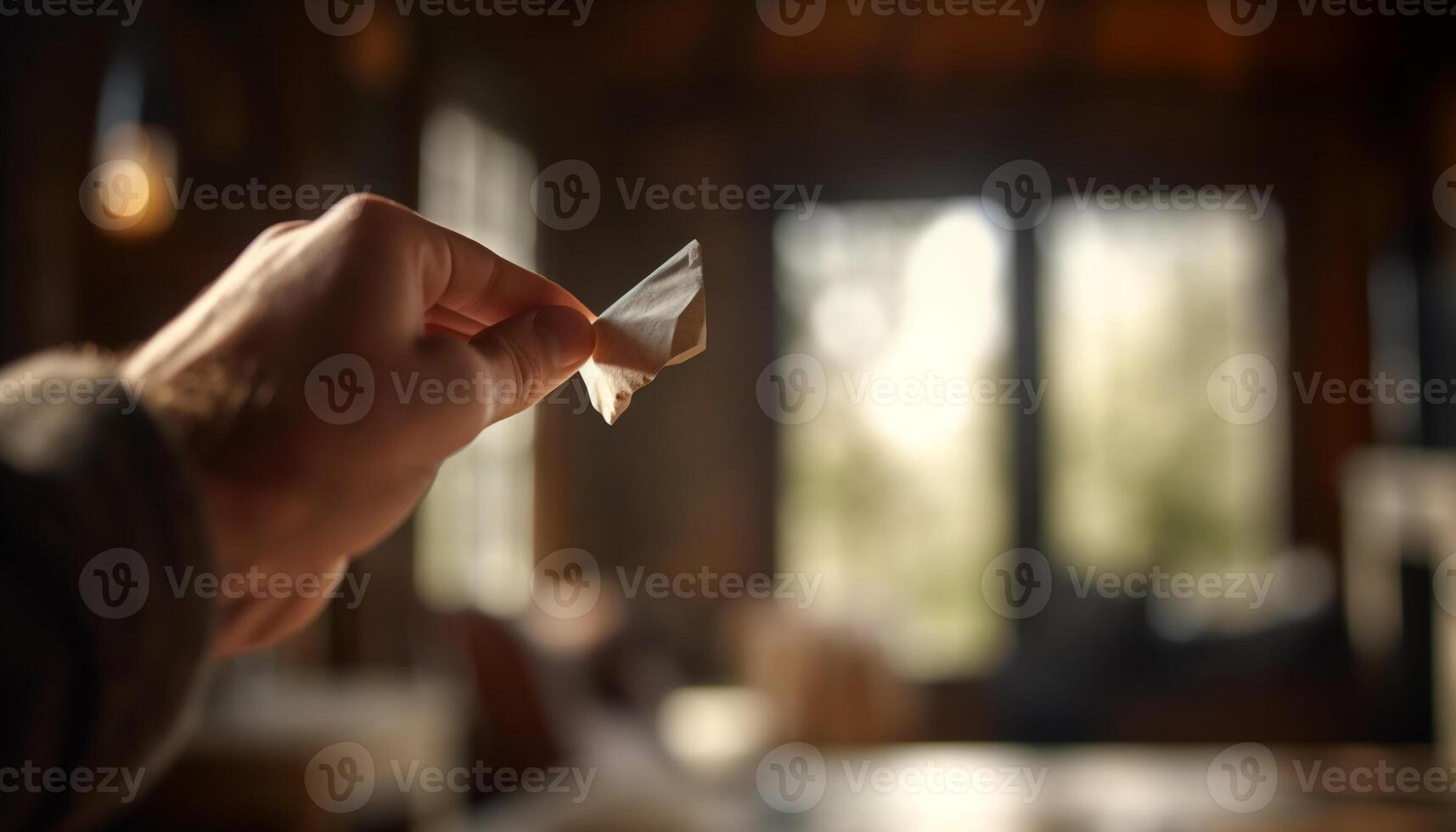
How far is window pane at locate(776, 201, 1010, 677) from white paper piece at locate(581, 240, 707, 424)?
4.53m

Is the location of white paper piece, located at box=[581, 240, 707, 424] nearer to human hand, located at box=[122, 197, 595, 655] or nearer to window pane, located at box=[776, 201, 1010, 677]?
human hand, located at box=[122, 197, 595, 655]

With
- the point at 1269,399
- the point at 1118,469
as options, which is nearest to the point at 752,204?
the point at 1118,469

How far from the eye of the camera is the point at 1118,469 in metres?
5.23

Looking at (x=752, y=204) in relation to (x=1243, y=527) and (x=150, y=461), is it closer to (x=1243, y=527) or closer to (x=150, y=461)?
(x=1243, y=527)

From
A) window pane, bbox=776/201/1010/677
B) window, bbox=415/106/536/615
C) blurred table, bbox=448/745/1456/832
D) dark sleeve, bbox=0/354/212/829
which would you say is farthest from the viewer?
window pane, bbox=776/201/1010/677

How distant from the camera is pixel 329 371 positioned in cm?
51

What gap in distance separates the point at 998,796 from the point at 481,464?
2271 millimetres

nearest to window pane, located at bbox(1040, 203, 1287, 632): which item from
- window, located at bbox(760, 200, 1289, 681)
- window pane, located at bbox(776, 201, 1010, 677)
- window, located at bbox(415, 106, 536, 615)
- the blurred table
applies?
window, located at bbox(760, 200, 1289, 681)

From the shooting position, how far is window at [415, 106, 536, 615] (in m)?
3.46

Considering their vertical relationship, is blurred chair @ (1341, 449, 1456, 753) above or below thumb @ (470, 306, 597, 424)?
below

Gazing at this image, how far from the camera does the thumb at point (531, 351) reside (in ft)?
1.82

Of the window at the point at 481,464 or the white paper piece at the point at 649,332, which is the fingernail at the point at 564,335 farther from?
the window at the point at 481,464

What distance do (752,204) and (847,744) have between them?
2.83 meters

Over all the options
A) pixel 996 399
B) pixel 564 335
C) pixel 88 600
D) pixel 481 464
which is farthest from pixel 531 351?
pixel 996 399
